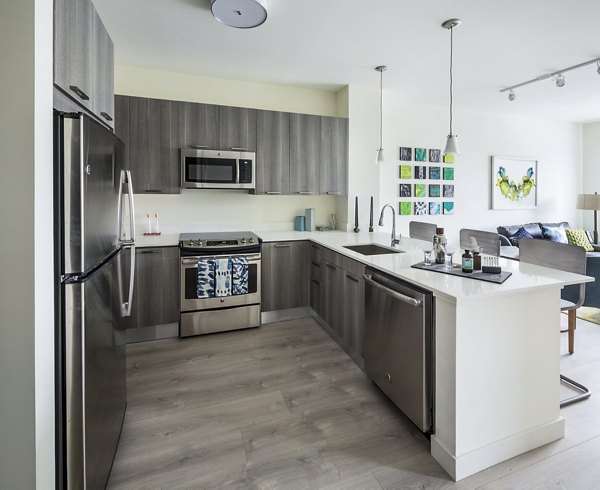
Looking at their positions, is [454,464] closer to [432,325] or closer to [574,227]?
[432,325]

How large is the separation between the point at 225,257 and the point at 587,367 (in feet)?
10.4

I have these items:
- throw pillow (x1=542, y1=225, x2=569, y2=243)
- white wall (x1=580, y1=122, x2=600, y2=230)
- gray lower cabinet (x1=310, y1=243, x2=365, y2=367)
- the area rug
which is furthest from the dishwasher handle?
white wall (x1=580, y1=122, x2=600, y2=230)

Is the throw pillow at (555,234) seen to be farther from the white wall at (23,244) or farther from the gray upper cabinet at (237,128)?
the white wall at (23,244)

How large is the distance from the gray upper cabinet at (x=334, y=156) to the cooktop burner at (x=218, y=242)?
3.59 ft

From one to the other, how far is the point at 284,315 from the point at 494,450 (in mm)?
2337

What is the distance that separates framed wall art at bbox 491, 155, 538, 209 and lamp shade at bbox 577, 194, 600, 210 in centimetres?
78

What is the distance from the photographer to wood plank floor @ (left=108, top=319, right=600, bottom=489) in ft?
5.28

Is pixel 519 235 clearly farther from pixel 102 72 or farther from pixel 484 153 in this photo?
pixel 102 72

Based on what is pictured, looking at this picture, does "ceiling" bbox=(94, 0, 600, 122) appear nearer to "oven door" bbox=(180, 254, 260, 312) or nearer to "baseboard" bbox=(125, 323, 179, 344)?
"oven door" bbox=(180, 254, 260, 312)

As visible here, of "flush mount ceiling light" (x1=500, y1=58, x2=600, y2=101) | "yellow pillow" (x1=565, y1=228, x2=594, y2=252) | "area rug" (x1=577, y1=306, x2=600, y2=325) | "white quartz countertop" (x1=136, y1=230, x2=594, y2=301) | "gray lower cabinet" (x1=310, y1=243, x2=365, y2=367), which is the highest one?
"flush mount ceiling light" (x1=500, y1=58, x2=600, y2=101)

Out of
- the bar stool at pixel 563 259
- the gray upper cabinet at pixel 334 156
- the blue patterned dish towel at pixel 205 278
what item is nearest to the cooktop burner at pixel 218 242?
the blue patterned dish towel at pixel 205 278

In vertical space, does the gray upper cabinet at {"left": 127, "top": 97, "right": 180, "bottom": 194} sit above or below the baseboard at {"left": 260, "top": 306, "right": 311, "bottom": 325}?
above

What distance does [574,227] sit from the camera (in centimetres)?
612

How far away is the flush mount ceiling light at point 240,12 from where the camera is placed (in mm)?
2215
